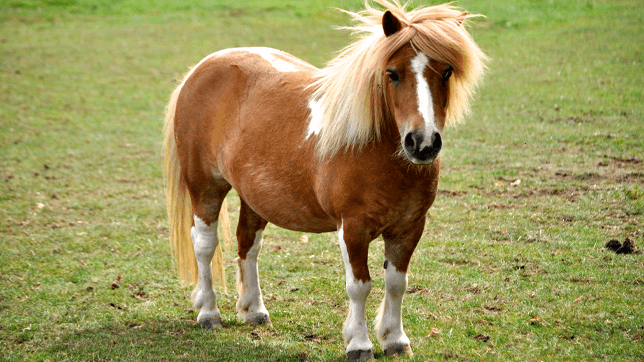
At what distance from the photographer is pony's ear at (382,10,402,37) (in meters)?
3.07

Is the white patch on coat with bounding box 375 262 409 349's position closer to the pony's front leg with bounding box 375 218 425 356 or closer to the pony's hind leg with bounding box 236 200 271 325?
the pony's front leg with bounding box 375 218 425 356

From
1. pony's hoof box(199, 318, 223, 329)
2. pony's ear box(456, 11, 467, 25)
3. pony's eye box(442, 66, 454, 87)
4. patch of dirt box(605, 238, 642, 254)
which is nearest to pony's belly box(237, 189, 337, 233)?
pony's hoof box(199, 318, 223, 329)

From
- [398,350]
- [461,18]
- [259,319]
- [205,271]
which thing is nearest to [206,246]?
[205,271]

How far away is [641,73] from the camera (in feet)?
36.0

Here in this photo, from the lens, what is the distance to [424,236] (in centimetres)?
599

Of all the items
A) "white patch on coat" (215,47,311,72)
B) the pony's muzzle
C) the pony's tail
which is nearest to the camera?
the pony's muzzle

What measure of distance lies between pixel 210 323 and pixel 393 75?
246 centimetres

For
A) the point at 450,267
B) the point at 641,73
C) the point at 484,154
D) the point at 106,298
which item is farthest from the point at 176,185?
the point at 641,73

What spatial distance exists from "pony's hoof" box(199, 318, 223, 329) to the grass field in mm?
56

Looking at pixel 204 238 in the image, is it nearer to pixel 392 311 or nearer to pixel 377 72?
pixel 392 311

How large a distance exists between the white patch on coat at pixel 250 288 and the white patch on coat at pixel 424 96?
6.83 feet

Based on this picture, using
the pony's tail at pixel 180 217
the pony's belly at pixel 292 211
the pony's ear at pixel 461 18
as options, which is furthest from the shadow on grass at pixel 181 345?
the pony's ear at pixel 461 18

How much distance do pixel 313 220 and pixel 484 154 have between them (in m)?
5.12

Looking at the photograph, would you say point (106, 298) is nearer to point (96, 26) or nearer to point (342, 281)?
point (342, 281)
